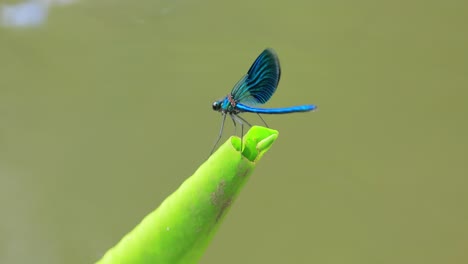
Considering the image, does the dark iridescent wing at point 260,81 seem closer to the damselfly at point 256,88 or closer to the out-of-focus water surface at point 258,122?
the damselfly at point 256,88

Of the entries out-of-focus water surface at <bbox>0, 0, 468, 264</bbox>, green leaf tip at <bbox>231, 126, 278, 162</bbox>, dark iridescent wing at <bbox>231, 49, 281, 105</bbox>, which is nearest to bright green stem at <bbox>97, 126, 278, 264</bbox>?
green leaf tip at <bbox>231, 126, 278, 162</bbox>

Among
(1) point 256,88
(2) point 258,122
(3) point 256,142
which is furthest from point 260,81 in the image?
(2) point 258,122

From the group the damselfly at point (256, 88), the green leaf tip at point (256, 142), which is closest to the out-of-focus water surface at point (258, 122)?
the damselfly at point (256, 88)

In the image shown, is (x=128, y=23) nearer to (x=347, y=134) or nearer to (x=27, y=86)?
(x=27, y=86)

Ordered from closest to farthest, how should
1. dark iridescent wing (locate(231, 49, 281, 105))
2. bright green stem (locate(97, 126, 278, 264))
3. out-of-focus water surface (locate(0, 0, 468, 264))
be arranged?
1. bright green stem (locate(97, 126, 278, 264))
2. dark iridescent wing (locate(231, 49, 281, 105))
3. out-of-focus water surface (locate(0, 0, 468, 264))

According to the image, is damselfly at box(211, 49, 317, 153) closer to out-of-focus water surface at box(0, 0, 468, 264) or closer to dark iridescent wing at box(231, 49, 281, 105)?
dark iridescent wing at box(231, 49, 281, 105)

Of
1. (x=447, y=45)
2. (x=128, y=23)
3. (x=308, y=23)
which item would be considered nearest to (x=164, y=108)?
(x=128, y=23)

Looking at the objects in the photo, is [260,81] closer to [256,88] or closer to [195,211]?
[256,88]
